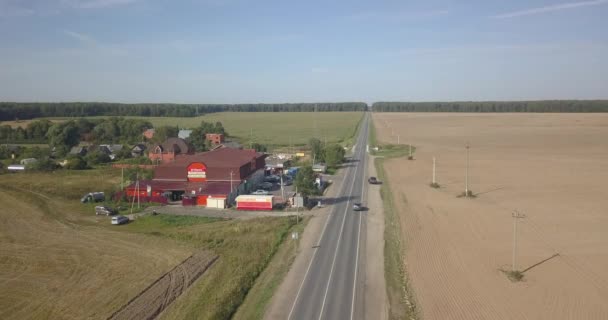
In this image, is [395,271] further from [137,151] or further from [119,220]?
[137,151]

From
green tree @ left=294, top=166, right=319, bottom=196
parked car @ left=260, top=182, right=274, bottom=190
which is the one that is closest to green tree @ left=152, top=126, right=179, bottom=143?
parked car @ left=260, top=182, right=274, bottom=190

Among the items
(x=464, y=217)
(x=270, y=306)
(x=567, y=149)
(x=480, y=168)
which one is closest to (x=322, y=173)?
(x=480, y=168)

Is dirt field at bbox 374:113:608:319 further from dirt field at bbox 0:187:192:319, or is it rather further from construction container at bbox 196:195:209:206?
construction container at bbox 196:195:209:206

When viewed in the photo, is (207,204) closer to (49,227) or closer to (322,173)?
(49,227)

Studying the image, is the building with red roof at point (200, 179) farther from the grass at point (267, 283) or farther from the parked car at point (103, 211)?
the grass at point (267, 283)

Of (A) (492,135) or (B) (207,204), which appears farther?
(A) (492,135)
